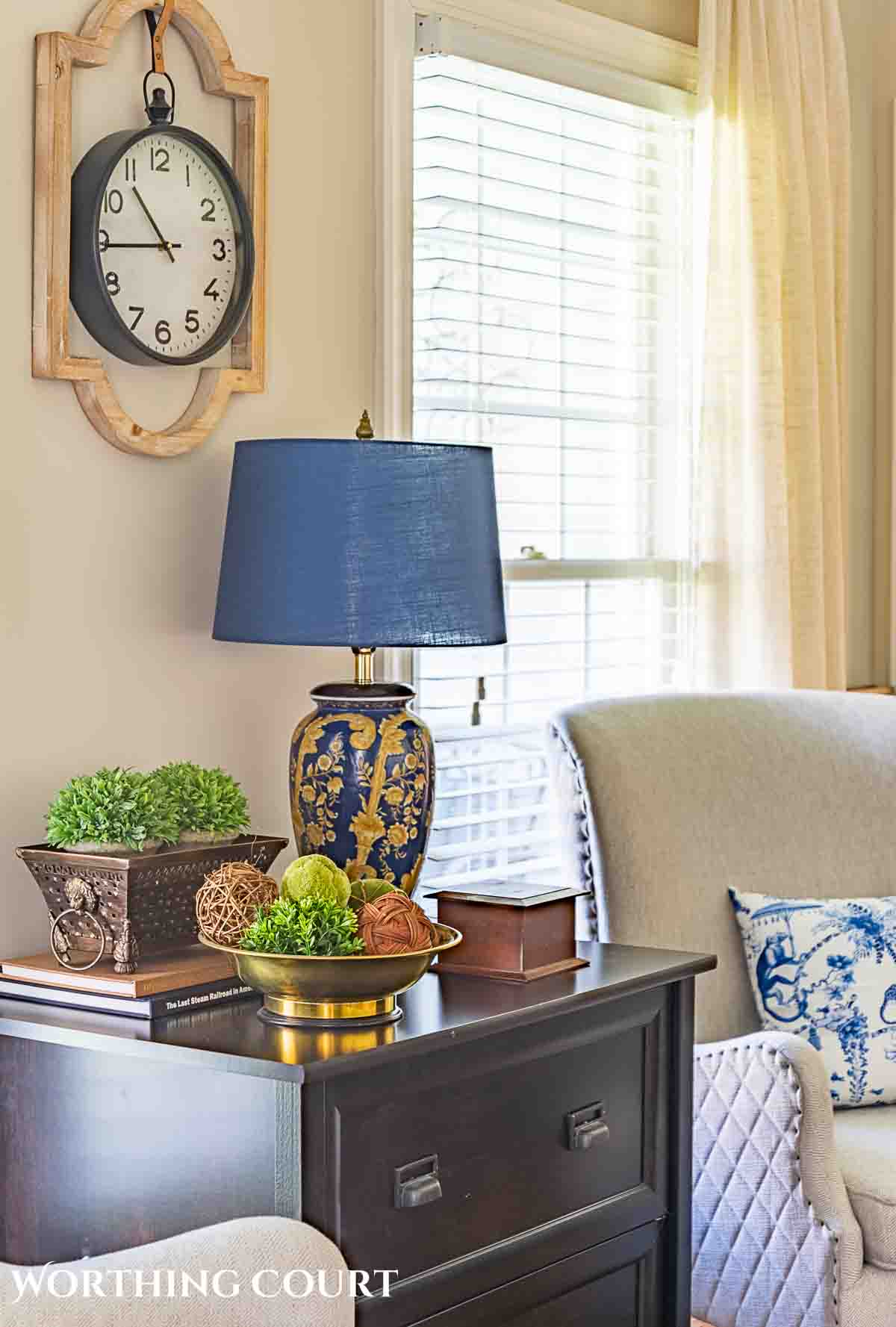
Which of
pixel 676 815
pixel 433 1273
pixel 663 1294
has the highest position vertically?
pixel 676 815

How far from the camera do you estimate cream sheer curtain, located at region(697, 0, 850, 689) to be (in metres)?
2.99

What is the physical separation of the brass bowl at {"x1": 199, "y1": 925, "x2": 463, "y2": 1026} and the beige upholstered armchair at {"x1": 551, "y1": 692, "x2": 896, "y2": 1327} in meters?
0.62

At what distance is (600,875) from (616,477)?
0.83m

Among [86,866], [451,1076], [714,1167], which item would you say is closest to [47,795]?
[86,866]

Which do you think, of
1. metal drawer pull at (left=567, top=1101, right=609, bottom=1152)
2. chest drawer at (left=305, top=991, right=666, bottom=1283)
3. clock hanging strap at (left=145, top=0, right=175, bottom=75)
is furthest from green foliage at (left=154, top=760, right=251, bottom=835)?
clock hanging strap at (left=145, top=0, right=175, bottom=75)

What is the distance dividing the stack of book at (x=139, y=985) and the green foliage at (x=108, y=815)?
0.13 meters

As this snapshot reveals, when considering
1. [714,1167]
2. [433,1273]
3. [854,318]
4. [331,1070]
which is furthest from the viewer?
[854,318]

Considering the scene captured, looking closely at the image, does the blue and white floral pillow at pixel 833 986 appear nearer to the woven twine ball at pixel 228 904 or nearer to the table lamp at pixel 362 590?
the table lamp at pixel 362 590

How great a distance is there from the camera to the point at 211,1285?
127cm

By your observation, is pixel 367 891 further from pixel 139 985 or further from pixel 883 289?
pixel 883 289

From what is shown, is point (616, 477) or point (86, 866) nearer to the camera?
point (86, 866)

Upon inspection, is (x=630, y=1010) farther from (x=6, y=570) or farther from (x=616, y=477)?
(x=616, y=477)

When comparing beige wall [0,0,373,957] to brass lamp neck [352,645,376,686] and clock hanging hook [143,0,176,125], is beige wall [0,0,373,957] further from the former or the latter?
brass lamp neck [352,645,376,686]

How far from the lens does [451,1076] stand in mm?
1719
